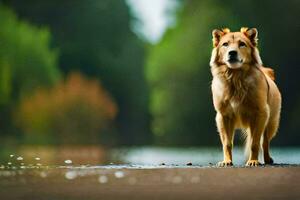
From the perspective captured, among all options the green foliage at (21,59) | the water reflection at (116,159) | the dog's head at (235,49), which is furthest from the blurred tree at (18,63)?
the dog's head at (235,49)

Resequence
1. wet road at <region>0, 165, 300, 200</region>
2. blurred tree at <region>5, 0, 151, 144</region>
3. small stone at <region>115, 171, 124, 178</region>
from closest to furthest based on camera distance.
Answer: wet road at <region>0, 165, 300, 200</region>, small stone at <region>115, 171, 124, 178</region>, blurred tree at <region>5, 0, 151, 144</region>

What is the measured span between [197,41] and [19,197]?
14142 mm

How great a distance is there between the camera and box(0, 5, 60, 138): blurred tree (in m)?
20.5

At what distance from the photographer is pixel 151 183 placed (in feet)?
20.0

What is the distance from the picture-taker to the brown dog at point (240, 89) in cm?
714

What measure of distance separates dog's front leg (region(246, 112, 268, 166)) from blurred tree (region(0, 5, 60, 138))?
44.0ft

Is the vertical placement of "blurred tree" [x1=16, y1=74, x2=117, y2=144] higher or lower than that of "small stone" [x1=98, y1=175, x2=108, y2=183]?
higher

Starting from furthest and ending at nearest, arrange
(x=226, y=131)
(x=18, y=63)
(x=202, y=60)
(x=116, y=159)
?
1. (x=18, y=63)
2. (x=202, y=60)
3. (x=116, y=159)
4. (x=226, y=131)

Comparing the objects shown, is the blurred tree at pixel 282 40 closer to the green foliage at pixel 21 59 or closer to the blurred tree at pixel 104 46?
the blurred tree at pixel 104 46

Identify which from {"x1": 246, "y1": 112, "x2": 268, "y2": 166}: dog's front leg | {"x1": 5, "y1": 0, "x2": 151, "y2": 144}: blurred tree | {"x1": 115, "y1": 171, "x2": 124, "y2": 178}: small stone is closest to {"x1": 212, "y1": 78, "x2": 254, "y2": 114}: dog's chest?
{"x1": 246, "y1": 112, "x2": 268, "y2": 166}: dog's front leg

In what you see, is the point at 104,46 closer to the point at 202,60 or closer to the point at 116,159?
the point at 202,60

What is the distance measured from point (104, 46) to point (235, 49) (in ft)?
56.1

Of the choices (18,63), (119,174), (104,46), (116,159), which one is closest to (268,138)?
(119,174)

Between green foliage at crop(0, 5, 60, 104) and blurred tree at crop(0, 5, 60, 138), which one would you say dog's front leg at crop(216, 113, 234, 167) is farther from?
green foliage at crop(0, 5, 60, 104)
